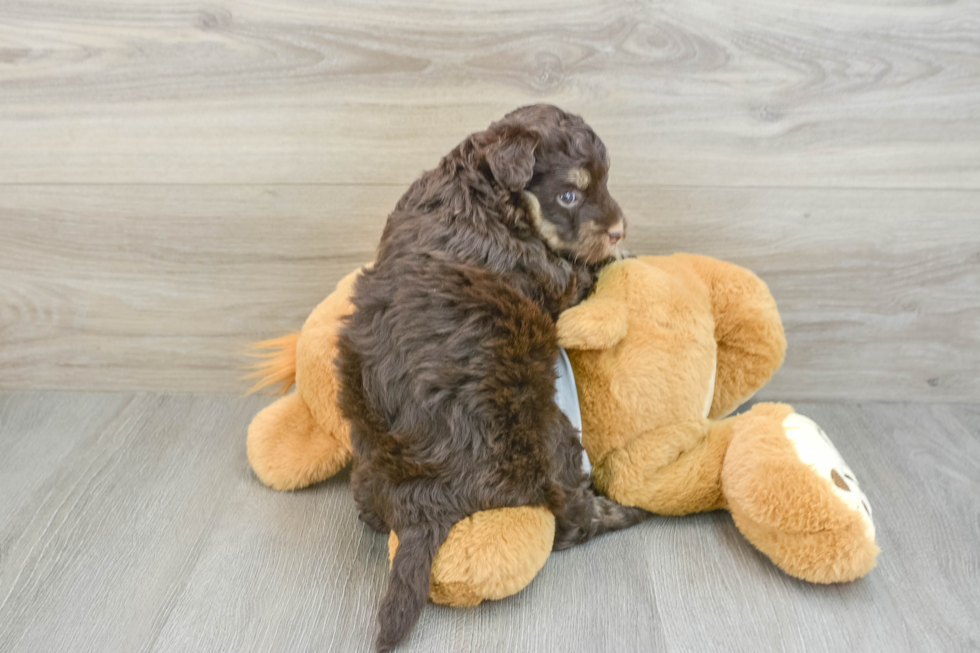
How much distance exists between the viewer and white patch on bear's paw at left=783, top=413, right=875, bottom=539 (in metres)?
0.88

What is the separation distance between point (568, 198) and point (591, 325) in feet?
0.57

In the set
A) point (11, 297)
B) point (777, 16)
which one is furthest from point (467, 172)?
point (11, 297)

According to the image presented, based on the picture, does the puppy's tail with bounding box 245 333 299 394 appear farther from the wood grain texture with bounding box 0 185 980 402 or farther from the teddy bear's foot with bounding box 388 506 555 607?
the teddy bear's foot with bounding box 388 506 555 607

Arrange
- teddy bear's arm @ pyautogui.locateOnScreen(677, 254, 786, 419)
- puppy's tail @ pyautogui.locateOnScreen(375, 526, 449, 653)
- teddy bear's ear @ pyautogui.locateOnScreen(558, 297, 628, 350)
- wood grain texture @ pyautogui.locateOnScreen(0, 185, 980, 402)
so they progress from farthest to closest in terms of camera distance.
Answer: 1. wood grain texture @ pyautogui.locateOnScreen(0, 185, 980, 402)
2. teddy bear's arm @ pyautogui.locateOnScreen(677, 254, 786, 419)
3. teddy bear's ear @ pyautogui.locateOnScreen(558, 297, 628, 350)
4. puppy's tail @ pyautogui.locateOnScreen(375, 526, 449, 653)

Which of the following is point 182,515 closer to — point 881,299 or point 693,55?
point 693,55

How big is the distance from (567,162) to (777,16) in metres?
0.53

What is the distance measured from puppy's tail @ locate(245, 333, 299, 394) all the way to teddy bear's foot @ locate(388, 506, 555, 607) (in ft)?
1.70

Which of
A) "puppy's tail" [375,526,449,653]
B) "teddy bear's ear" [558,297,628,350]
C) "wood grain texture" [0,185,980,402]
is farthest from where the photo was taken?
"wood grain texture" [0,185,980,402]

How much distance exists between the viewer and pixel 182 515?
1090 millimetres

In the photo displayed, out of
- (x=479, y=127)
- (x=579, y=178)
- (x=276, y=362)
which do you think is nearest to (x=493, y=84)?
(x=479, y=127)

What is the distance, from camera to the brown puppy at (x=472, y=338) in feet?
2.75

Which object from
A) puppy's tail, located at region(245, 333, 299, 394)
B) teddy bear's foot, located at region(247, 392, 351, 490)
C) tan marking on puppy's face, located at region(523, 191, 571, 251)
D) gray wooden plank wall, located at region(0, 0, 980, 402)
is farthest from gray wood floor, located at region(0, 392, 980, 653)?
tan marking on puppy's face, located at region(523, 191, 571, 251)

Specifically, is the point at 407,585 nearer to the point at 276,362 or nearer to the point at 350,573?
the point at 350,573

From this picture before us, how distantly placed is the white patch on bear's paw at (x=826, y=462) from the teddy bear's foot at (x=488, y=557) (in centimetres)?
39
